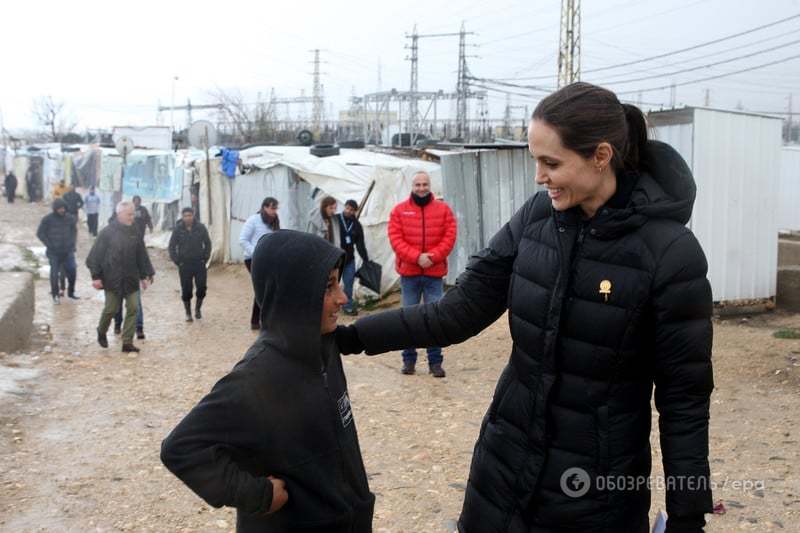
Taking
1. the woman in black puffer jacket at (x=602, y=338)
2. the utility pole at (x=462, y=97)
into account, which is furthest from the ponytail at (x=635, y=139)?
the utility pole at (x=462, y=97)

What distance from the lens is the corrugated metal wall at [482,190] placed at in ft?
41.9

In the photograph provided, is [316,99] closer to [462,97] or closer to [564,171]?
[462,97]

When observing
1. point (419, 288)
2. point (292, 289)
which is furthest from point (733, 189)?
point (292, 289)

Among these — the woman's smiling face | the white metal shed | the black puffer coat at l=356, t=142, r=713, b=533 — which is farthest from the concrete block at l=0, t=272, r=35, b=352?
the woman's smiling face

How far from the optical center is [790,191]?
19062 millimetres

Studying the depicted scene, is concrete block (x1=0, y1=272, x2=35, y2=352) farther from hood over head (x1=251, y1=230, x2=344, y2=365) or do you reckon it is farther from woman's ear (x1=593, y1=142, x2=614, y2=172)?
woman's ear (x1=593, y1=142, x2=614, y2=172)

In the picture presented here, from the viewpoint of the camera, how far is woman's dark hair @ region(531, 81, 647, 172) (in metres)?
2.25

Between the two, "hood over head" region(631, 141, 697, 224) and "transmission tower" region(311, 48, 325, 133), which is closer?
"hood over head" region(631, 141, 697, 224)

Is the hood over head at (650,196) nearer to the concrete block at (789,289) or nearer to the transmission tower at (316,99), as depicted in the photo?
the concrete block at (789,289)

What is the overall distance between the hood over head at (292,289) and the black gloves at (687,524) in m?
1.10

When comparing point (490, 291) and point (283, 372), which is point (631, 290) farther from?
point (283, 372)

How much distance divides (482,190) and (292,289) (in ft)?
35.3

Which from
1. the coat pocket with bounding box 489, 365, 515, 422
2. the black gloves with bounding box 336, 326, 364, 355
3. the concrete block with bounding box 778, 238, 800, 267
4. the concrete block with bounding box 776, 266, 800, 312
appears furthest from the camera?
the concrete block with bounding box 778, 238, 800, 267

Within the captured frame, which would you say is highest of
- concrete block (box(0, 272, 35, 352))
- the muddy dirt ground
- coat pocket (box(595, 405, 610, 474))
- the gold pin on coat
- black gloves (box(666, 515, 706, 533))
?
the gold pin on coat
